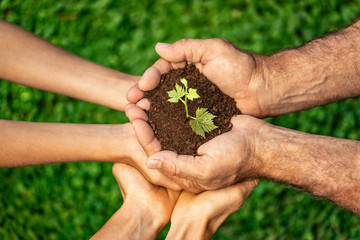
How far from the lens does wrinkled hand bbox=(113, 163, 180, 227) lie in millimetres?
3174

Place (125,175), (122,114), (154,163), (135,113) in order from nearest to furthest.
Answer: (154,163) → (135,113) → (125,175) → (122,114)

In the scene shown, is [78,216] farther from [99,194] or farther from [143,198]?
[143,198]

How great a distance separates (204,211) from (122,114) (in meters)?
1.85

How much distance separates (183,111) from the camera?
307 cm

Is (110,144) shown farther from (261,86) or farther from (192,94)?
(261,86)

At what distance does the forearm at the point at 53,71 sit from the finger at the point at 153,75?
0.45m

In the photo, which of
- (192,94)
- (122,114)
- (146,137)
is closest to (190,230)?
(146,137)

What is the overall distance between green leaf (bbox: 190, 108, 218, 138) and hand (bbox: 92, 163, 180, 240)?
730mm

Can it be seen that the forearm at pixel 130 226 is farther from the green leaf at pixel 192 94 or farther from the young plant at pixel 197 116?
the green leaf at pixel 192 94

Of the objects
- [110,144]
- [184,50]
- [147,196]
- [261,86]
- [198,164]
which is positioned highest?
[184,50]

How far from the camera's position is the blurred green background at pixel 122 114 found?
4.11 m

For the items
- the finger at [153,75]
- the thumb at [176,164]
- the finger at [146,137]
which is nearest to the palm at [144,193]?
the finger at [146,137]

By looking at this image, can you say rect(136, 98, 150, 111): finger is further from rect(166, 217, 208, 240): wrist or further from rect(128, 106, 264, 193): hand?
rect(166, 217, 208, 240): wrist

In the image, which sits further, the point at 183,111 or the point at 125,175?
the point at 125,175
